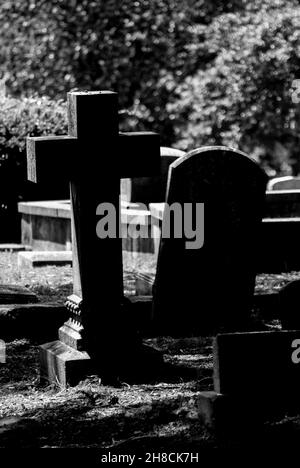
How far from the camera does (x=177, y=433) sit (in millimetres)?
5559

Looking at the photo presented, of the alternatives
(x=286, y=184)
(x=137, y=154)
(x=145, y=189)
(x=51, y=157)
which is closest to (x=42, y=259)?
(x=145, y=189)

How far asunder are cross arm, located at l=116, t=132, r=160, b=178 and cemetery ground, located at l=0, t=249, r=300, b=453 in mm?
1244

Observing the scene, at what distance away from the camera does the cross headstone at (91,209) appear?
22.0 feet

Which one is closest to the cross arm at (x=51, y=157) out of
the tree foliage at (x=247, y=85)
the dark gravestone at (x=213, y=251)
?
the dark gravestone at (x=213, y=251)

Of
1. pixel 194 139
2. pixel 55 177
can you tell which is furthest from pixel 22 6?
pixel 55 177

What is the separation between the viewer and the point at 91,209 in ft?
22.0

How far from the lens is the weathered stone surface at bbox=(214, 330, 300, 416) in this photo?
5.41 metres

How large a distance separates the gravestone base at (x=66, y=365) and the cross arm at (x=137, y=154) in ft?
3.70

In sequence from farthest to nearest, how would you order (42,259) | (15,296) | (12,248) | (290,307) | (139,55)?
(139,55) < (12,248) < (42,259) < (15,296) < (290,307)

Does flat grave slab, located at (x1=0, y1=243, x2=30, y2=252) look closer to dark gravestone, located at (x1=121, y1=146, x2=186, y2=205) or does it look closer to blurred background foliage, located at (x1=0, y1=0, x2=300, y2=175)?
dark gravestone, located at (x1=121, y1=146, x2=186, y2=205)

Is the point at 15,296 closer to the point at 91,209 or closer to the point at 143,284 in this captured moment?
the point at 143,284

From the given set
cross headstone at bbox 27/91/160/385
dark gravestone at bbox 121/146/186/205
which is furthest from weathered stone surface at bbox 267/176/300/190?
cross headstone at bbox 27/91/160/385

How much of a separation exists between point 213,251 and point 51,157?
88.5 inches
